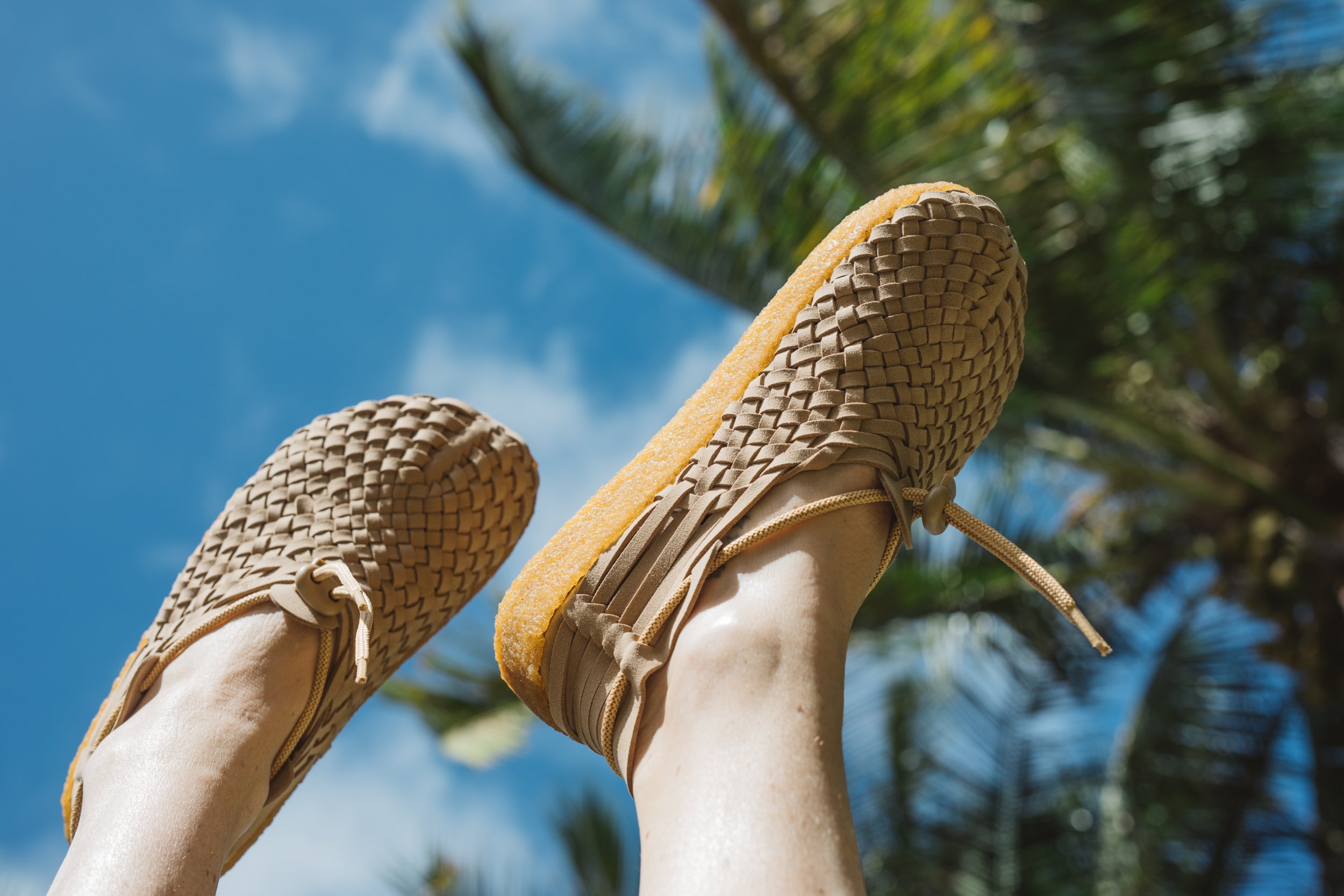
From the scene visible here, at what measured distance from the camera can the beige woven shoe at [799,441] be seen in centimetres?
110

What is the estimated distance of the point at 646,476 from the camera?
45.8 inches

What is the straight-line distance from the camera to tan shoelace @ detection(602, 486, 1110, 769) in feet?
3.53

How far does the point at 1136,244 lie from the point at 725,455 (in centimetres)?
297

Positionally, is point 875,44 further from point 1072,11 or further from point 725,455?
point 725,455

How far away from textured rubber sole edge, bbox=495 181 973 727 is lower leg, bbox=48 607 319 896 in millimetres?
244

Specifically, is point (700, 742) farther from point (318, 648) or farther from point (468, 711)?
point (468, 711)

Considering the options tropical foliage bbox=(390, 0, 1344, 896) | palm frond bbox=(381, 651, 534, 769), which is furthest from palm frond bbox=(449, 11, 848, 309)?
palm frond bbox=(381, 651, 534, 769)

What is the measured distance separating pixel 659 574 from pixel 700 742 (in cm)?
18

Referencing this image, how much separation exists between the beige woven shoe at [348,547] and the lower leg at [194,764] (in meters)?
0.03

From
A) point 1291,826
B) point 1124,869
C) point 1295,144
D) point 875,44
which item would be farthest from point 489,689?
point 1295,144

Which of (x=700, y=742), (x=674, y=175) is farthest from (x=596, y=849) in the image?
(x=700, y=742)

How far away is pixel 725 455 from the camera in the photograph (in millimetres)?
1139

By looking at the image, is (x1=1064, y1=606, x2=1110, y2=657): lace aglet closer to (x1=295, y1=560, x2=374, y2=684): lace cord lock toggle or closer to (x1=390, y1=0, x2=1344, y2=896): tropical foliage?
(x1=295, y1=560, x2=374, y2=684): lace cord lock toggle

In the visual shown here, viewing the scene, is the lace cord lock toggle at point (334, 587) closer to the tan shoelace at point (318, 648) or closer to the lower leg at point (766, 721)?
the tan shoelace at point (318, 648)
